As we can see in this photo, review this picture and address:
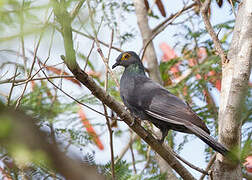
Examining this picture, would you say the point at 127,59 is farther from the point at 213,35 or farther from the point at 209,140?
the point at 209,140

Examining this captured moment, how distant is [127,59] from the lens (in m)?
4.99

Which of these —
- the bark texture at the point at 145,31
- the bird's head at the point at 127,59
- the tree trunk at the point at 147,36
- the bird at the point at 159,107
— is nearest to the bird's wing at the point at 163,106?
the bird at the point at 159,107

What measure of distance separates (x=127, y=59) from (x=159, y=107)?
129cm

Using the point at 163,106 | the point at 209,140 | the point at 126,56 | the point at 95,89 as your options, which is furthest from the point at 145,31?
the point at 95,89

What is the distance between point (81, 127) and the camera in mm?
3455

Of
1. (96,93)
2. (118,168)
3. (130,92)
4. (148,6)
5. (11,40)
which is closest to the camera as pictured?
(11,40)

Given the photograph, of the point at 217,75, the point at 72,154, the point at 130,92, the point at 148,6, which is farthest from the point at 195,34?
the point at 72,154

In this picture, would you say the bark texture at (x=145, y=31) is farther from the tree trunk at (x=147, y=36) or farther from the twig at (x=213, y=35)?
the twig at (x=213, y=35)

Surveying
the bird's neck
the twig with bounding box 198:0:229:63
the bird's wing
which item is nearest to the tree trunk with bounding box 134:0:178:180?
the bird's neck

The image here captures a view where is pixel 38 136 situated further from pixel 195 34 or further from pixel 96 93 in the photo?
pixel 195 34

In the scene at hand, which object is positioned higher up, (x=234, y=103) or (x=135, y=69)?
(x=135, y=69)

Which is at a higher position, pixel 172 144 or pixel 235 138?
pixel 172 144

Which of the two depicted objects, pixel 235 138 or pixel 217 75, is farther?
pixel 217 75

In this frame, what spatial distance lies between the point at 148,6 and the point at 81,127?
3970 millimetres
